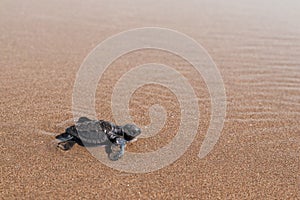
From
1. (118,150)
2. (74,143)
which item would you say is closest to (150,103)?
(118,150)

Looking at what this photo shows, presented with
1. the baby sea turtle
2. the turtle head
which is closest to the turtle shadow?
the baby sea turtle

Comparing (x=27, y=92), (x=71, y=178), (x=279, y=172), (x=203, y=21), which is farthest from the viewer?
(x=203, y=21)

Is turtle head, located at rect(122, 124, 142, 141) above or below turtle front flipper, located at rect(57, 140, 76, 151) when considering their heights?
above

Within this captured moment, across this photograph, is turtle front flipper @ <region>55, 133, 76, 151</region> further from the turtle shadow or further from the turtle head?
the turtle head

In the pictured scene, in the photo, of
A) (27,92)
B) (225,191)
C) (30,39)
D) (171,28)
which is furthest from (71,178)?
(171,28)

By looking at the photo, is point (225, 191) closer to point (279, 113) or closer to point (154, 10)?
point (279, 113)

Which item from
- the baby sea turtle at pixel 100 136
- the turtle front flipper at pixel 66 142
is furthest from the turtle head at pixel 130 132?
the turtle front flipper at pixel 66 142

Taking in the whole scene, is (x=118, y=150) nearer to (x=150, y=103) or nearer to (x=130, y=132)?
(x=130, y=132)
